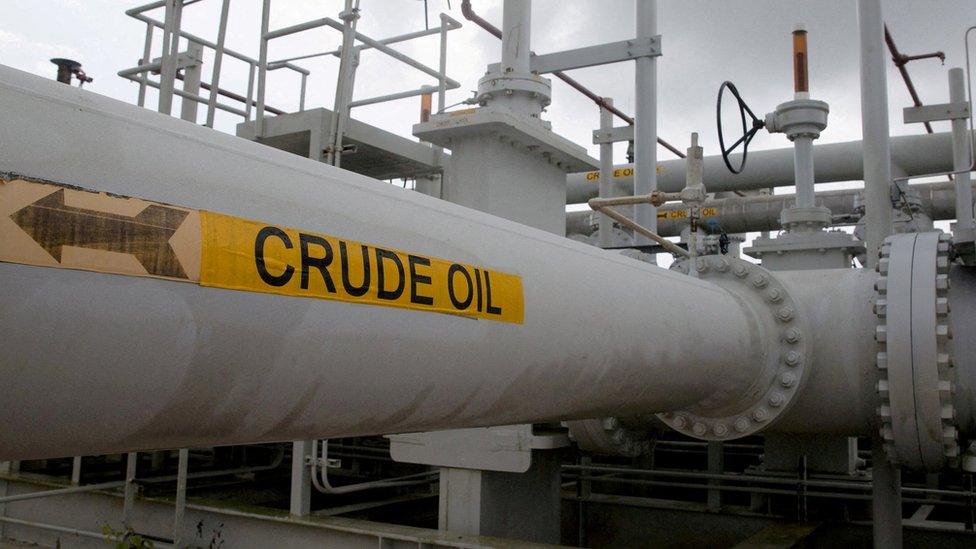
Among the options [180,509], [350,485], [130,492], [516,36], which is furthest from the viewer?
[350,485]

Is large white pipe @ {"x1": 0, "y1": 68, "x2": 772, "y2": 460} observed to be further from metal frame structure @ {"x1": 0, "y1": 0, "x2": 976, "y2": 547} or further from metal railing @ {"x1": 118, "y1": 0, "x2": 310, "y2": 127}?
metal railing @ {"x1": 118, "y1": 0, "x2": 310, "y2": 127}

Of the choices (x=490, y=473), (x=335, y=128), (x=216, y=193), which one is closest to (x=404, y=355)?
(x=216, y=193)

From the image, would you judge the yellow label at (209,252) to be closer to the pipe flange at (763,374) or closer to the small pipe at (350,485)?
the pipe flange at (763,374)

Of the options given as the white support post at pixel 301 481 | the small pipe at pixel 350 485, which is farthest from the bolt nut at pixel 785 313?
the white support post at pixel 301 481

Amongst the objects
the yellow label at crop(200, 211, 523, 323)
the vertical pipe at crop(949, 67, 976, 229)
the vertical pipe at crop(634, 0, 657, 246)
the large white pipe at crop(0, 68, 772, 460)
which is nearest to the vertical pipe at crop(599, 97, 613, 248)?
the vertical pipe at crop(634, 0, 657, 246)

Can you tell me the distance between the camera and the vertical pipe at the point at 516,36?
3.69 meters

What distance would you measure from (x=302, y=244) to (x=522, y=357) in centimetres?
56

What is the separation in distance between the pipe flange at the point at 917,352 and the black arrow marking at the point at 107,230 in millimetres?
2198

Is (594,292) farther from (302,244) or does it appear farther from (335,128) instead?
(335,128)

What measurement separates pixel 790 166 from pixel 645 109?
12.9ft

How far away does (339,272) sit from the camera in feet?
3.86

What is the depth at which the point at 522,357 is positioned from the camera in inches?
61.6

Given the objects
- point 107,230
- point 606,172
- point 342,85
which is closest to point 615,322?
point 107,230

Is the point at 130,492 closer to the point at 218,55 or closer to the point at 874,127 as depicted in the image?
the point at 218,55
